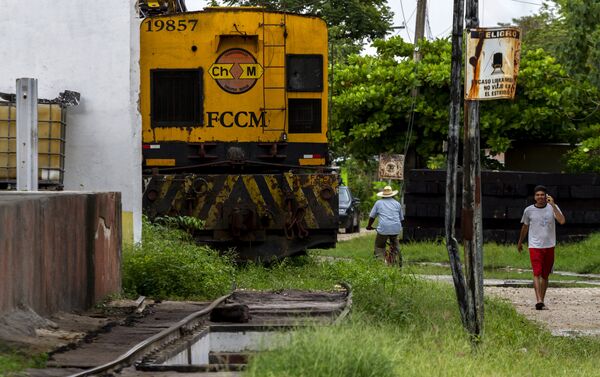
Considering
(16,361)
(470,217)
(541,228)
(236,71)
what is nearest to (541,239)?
(541,228)

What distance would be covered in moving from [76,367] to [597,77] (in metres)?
11.7

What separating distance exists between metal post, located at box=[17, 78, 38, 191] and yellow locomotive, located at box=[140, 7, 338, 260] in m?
5.56

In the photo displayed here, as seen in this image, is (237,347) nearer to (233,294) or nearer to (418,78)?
A: (233,294)

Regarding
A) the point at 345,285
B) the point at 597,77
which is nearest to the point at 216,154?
the point at 345,285

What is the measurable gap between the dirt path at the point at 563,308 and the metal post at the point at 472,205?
221cm

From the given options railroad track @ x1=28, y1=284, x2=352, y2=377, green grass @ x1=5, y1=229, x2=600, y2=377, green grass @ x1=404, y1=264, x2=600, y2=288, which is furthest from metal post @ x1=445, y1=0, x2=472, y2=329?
green grass @ x1=404, y1=264, x2=600, y2=288

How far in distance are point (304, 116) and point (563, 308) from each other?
461 centimetres

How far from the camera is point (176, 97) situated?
18922 mm

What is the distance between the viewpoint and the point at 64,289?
11.1m

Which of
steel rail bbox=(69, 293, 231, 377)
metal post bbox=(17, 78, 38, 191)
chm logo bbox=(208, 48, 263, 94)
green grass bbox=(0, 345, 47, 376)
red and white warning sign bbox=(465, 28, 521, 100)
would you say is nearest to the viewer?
green grass bbox=(0, 345, 47, 376)

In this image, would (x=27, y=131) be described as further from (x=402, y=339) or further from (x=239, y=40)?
(x=239, y=40)

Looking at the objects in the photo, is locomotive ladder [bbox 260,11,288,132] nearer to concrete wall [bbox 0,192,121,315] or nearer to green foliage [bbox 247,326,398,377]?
concrete wall [bbox 0,192,121,315]

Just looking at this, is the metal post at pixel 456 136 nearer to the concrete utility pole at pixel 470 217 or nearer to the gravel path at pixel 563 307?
the concrete utility pole at pixel 470 217

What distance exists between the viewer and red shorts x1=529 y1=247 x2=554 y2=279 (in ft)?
58.0
